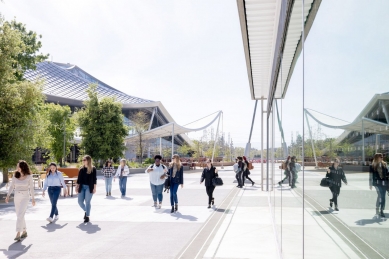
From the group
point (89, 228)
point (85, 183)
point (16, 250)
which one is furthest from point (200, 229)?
point (16, 250)

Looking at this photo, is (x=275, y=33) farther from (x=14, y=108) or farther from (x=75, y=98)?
(x=75, y=98)

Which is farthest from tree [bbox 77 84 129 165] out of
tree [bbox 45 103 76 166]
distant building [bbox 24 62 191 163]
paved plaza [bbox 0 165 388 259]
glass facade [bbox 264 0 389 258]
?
glass facade [bbox 264 0 389 258]

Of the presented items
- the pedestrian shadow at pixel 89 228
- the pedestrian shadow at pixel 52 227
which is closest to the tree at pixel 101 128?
the pedestrian shadow at pixel 52 227

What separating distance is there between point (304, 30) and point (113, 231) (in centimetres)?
607

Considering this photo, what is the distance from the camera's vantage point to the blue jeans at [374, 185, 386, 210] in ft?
3.14

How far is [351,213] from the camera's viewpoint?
1.29 metres

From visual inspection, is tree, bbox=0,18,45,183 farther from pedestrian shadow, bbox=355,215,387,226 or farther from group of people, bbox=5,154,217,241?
pedestrian shadow, bbox=355,215,387,226

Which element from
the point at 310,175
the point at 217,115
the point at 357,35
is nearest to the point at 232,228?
the point at 310,175

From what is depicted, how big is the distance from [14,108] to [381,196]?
14800 mm

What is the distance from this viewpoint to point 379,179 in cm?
97

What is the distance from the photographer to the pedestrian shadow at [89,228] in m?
7.44

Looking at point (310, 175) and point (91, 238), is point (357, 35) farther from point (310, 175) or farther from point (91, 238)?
point (91, 238)

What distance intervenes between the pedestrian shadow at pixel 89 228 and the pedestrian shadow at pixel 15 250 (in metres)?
1.35

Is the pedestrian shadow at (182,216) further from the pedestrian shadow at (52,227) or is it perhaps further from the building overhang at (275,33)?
the building overhang at (275,33)
